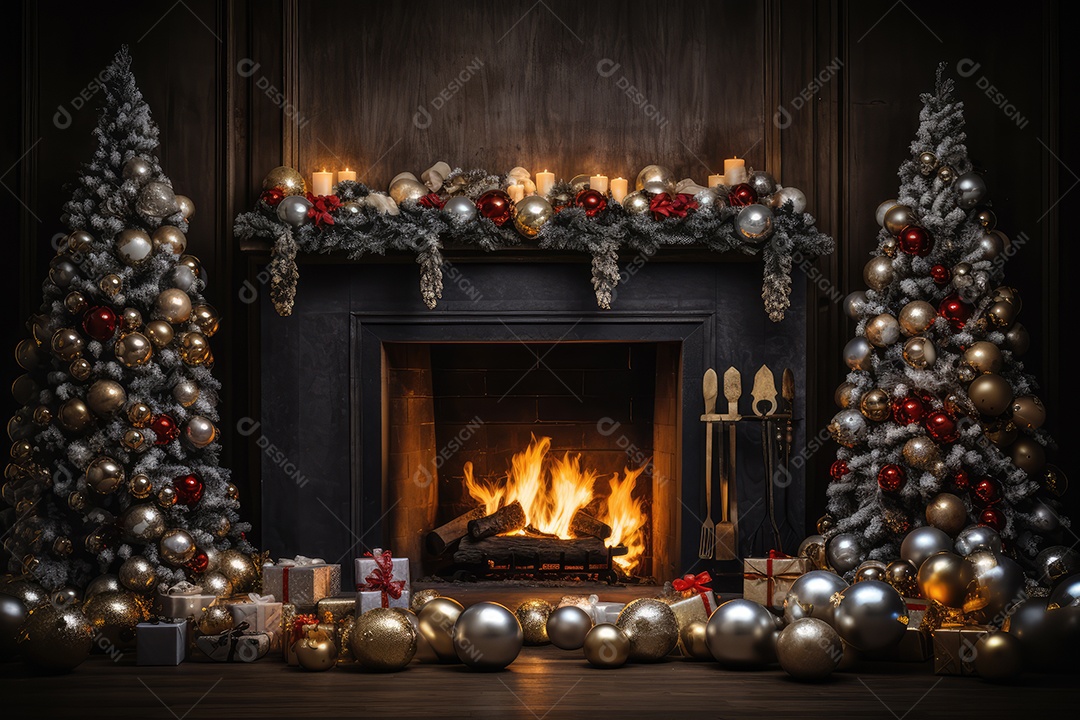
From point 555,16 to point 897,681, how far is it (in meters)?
3.43

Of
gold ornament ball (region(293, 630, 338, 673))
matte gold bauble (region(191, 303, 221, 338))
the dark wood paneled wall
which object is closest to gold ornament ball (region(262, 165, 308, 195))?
the dark wood paneled wall

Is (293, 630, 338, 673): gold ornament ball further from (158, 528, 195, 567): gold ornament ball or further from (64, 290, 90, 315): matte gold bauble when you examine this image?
(64, 290, 90, 315): matte gold bauble

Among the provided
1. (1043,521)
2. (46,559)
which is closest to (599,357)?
(1043,521)

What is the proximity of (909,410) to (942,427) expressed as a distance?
0.15 meters

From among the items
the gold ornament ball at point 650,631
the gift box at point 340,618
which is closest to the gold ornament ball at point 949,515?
the gold ornament ball at point 650,631

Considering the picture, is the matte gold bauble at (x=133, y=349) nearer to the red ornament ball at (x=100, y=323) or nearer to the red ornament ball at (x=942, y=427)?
the red ornament ball at (x=100, y=323)

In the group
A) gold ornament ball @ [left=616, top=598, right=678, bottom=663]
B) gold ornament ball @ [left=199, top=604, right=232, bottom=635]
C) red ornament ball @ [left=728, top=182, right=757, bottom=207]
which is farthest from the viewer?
red ornament ball @ [left=728, top=182, right=757, bottom=207]

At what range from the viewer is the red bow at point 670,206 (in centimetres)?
489

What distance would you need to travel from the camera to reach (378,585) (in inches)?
167

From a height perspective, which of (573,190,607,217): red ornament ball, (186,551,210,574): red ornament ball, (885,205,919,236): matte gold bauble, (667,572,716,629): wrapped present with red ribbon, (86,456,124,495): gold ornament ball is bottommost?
(667,572,716,629): wrapped present with red ribbon

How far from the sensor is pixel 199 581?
4652 millimetres

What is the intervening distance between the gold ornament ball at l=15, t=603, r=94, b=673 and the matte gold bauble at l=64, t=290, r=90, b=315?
1.38 metres

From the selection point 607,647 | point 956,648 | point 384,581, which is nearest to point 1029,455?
point 956,648

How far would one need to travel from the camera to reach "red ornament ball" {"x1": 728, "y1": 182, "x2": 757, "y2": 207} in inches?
196
